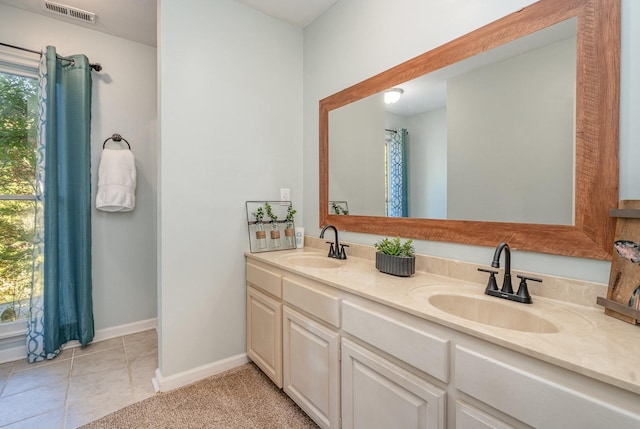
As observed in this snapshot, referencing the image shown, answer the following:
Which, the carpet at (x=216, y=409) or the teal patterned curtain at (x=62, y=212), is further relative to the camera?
the teal patterned curtain at (x=62, y=212)

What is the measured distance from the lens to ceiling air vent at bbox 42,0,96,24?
7.20 ft

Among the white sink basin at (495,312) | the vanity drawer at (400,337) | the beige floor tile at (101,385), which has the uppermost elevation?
the white sink basin at (495,312)

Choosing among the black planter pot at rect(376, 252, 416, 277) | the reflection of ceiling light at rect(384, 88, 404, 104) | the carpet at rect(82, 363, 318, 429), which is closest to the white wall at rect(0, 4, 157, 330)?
the carpet at rect(82, 363, 318, 429)

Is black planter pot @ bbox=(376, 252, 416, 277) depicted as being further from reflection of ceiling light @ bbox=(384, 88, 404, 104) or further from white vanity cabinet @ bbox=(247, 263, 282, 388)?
reflection of ceiling light @ bbox=(384, 88, 404, 104)

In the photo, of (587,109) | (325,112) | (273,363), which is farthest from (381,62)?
(273,363)

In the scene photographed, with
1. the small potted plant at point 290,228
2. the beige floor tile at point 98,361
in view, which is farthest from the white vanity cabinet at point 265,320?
the beige floor tile at point 98,361

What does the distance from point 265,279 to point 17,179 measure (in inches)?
85.9

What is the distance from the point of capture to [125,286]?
2.72m

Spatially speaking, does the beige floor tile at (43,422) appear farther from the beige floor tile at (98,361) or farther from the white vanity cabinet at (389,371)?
the white vanity cabinet at (389,371)

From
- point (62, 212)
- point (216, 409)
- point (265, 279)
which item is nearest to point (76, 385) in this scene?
point (216, 409)

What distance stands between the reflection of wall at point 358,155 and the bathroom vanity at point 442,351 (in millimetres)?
367

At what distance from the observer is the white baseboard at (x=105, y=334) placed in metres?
2.21

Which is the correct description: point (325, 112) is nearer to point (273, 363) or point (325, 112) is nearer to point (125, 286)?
point (273, 363)

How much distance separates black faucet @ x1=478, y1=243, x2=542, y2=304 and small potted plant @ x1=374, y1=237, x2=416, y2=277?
1.13 feet
